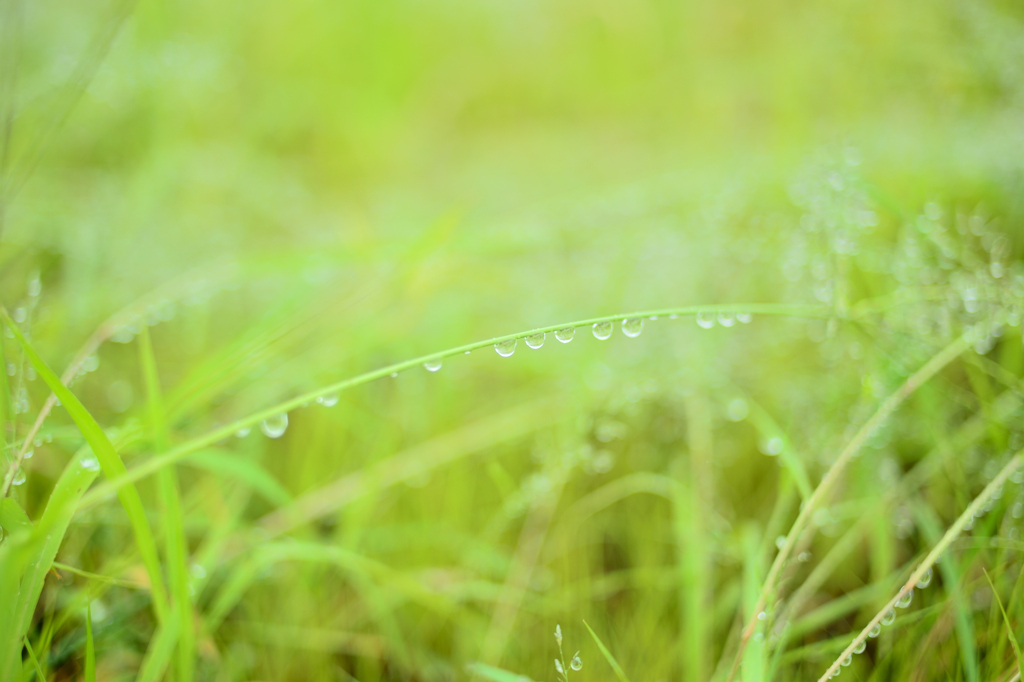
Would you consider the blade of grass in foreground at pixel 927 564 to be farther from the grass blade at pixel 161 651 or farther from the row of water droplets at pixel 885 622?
the grass blade at pixel 161 651

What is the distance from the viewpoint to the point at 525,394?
975 mm

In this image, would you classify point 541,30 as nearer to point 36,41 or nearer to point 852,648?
point 36,41

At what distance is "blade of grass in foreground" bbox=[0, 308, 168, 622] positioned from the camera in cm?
34

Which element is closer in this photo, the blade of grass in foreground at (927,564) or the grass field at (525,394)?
the blade of grass in foreground at (927,564)

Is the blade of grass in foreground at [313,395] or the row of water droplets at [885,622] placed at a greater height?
the blade of grass in foreground at [313,395]

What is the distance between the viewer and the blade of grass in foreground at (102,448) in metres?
0.34

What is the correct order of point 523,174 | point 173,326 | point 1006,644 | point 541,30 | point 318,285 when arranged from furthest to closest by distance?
point 541,30 < point 523,174 < point 173,326 < point 318,285 < point 1006,644

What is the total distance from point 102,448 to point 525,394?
68 cm

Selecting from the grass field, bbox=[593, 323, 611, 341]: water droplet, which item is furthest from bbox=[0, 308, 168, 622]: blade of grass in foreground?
bbox=[593, 323, 611, 341]: water droplet

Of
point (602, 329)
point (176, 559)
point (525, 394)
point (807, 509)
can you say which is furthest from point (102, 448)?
point (525, 394)

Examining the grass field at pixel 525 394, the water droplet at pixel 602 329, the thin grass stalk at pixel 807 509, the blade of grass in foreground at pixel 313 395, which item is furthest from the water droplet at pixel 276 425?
the thin grass stalk at pixel 807 509

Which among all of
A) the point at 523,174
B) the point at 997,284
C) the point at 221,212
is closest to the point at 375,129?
the point at 523,174

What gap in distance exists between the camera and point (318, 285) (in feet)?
3.13

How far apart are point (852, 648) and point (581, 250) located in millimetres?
925
